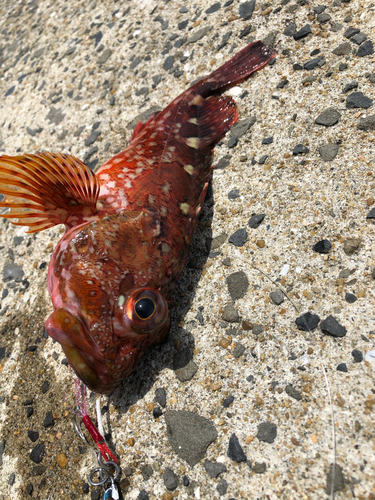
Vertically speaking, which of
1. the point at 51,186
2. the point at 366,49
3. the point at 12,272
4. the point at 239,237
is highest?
the point at 51,186

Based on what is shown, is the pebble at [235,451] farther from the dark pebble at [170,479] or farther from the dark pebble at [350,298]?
the dark pebble at [350,298]

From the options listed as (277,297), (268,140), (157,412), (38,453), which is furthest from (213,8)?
(38,453)

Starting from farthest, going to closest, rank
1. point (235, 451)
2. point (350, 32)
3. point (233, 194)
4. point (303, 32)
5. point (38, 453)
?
point (303, 32), point (350, 32), point (233, 194), point (38, 453), point (235, 451)

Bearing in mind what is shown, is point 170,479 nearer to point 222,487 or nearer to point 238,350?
point 222,487

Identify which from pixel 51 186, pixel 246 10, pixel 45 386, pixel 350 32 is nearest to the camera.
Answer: pixel 51 186

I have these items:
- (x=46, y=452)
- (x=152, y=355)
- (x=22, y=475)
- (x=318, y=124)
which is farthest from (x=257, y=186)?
(x=22, y=475)

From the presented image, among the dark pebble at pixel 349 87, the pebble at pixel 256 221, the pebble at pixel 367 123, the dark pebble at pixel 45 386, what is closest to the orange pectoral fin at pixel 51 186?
the pebble at pixel 256 221
